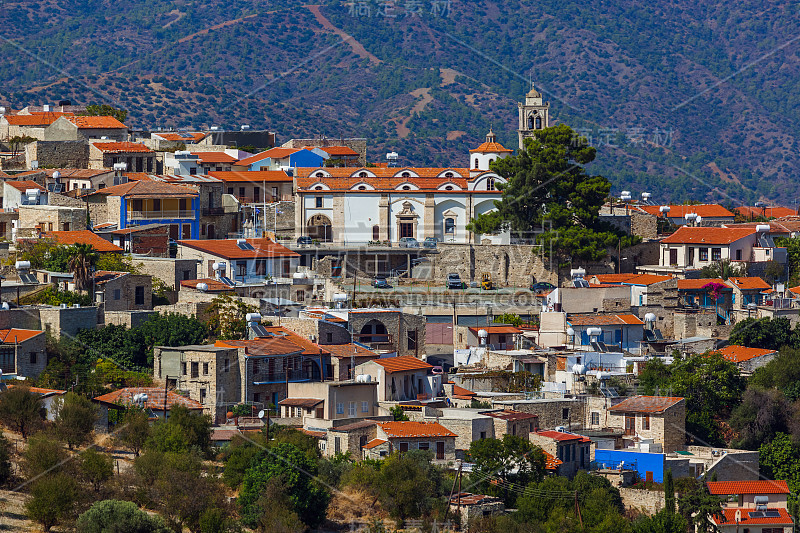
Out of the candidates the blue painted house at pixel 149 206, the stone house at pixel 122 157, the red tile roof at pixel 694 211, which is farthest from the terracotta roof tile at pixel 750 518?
the stone house at pixel 122 157

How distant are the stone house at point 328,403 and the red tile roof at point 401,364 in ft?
4.68

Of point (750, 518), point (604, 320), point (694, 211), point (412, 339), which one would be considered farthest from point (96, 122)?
point (750, 518)

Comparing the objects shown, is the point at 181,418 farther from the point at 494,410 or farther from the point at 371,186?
the point at 371,186

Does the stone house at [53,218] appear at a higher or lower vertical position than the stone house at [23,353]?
higher

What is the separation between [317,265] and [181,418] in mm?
19895

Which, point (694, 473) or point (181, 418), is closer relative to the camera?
point (181, 418)

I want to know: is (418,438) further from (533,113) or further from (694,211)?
(533,113)

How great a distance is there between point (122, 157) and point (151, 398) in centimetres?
2652

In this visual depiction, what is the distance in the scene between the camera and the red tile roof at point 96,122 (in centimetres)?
6838

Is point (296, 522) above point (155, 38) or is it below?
below

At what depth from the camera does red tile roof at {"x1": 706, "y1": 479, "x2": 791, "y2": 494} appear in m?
40.6

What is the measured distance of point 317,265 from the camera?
2250 inches

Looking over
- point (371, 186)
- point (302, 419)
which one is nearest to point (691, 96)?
point (371, 186)

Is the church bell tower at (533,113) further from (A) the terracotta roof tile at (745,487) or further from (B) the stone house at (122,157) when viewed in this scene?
(A) the terracotta roof tile at (745,487)
